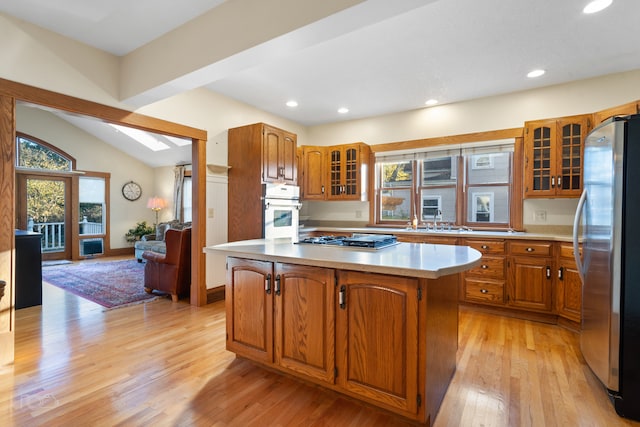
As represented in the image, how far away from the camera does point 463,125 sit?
13.5 ft

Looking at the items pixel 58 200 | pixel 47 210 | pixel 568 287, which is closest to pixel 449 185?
pixel 568 287

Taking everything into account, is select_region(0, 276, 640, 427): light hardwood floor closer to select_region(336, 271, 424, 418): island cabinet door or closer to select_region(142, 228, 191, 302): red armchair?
select_region(336, 271, 424, 418): island cabinet door

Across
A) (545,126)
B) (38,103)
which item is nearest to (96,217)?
(38,103)

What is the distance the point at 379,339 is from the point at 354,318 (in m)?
0.17

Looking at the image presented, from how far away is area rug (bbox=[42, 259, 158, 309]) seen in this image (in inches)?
155

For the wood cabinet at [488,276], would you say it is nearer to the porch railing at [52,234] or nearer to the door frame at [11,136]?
the door frame at [11,136]

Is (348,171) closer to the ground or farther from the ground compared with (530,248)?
farther from the ground

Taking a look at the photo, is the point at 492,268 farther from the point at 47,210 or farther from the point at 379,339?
the point at 47,210

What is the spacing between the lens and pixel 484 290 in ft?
11.5

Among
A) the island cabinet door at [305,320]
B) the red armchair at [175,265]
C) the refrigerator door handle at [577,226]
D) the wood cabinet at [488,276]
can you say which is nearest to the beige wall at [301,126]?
the red armchair at [175,265]

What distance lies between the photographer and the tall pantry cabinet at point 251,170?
3734 mm

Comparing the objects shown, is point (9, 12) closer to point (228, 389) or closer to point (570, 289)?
point (228, 389)

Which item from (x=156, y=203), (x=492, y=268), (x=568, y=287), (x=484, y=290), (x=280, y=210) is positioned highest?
(x=156, y=203)

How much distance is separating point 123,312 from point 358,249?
9.67ft
